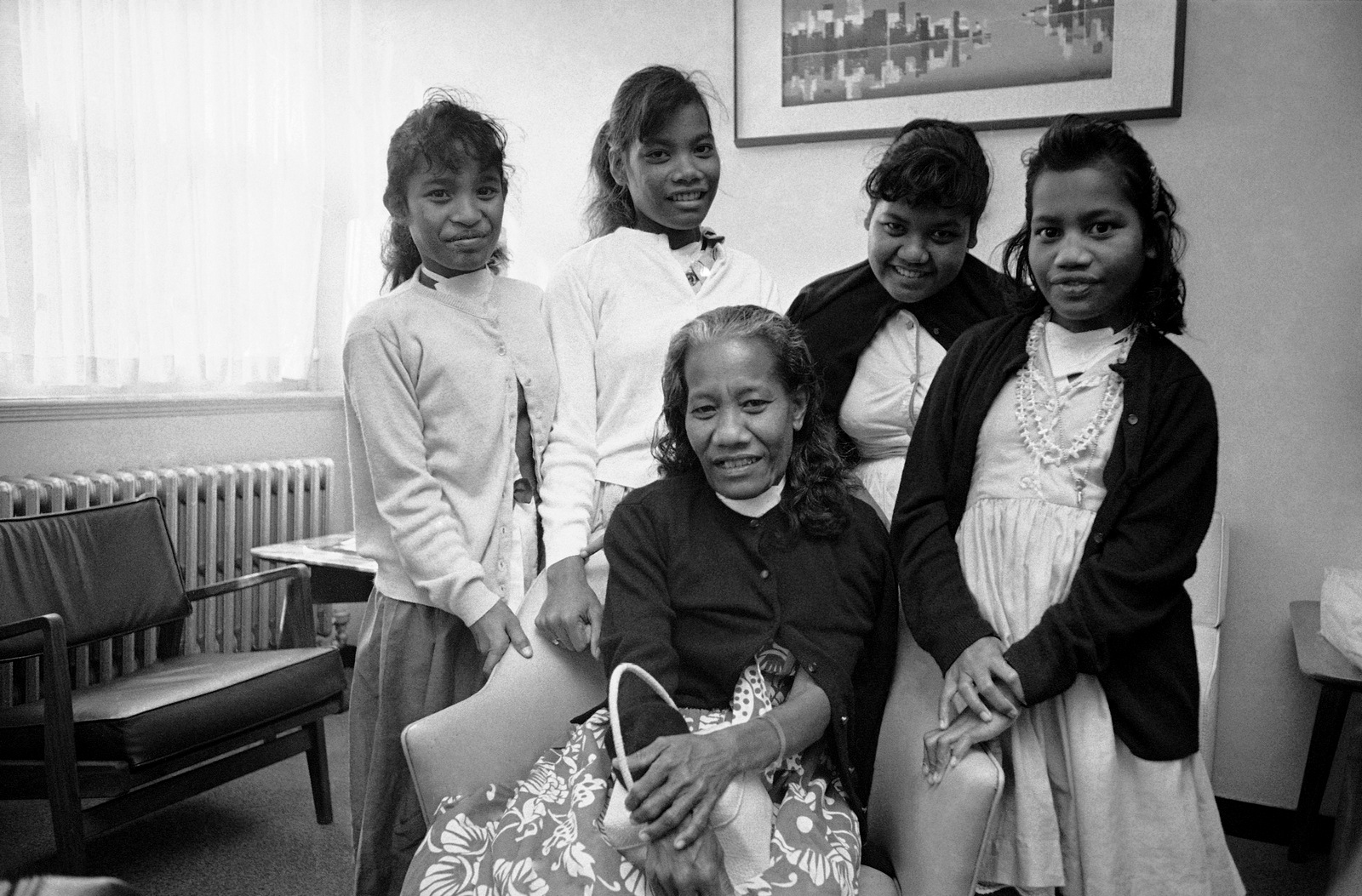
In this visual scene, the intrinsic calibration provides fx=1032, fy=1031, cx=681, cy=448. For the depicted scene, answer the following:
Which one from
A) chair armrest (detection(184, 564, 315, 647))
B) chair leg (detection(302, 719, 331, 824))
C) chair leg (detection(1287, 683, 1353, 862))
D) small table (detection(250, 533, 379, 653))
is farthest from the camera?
small table (detection(250, 533, 379, 653))

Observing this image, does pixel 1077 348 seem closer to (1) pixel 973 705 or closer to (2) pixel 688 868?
(1) pixel 973 705

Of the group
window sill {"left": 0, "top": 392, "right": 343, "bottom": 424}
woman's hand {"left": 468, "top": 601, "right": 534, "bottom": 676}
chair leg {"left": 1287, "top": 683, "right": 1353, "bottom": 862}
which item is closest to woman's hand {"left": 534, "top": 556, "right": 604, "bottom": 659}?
woman's hand {"left": 468, "top": 601, "right": 534, "bottom": 676}

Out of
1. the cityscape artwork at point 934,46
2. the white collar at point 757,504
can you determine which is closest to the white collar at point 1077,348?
the white collar at point 757,504

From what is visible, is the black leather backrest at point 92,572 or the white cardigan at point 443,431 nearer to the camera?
the white cardigan at point 443,431

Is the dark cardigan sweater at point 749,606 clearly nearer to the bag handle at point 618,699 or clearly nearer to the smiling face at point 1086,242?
the bag handle at point 618,699

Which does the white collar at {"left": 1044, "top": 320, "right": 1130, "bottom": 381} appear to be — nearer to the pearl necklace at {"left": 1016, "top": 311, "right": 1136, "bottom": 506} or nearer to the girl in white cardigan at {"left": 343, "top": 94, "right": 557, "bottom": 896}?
the pearl necklace at {"left": 1016, "top": 311, "right": 1136, "bottom": 506}

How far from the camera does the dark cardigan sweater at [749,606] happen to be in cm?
142

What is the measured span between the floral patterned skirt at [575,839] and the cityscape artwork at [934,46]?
2102 millimetres

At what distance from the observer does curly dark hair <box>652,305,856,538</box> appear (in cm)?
150

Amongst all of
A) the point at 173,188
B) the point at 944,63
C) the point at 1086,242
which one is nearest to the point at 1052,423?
the point at 1086,242

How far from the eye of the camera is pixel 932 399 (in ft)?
4.85

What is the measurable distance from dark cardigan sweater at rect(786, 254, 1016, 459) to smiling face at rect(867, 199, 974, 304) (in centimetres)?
4

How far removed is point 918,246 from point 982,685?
0.70 metres

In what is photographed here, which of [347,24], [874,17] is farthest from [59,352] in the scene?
[874,17]
